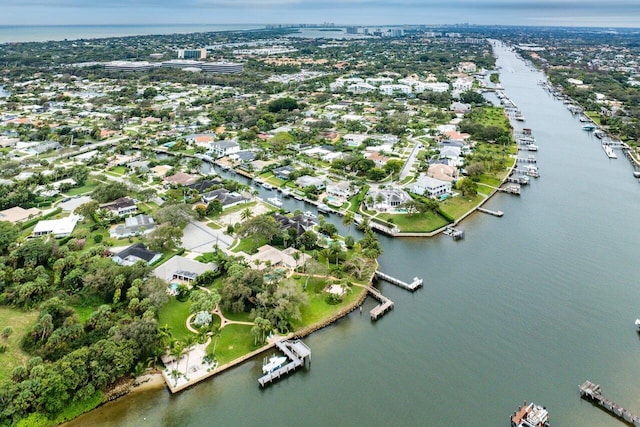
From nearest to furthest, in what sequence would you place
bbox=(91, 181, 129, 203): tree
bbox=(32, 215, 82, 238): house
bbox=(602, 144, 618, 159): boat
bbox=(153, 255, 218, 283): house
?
bbox=(153, 255, 218, 283): house
bbox=(32, 215, 82, 238): house
bbox=(91, 181, 129, 203): tree
bbox=(602, 144, 618, 159): boat

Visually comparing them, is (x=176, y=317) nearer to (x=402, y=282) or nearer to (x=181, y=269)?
A: (x=181, y=269)

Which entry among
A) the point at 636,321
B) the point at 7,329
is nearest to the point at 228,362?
the point at 7,329

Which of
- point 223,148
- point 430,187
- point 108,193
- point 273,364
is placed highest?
point 430,187

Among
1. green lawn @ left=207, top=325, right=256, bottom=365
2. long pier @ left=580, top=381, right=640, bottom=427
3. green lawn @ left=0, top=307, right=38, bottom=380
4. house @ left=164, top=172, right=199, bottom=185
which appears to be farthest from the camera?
house @ left=164, top=172, right=199, bottom=185

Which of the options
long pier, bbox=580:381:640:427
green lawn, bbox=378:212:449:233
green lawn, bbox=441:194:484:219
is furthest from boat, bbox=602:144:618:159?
long pier, bbox=580:381:640:427

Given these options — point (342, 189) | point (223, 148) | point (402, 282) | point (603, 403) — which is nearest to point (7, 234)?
point (342, 189)

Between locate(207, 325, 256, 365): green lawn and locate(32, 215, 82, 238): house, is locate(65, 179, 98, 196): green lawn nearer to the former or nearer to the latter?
locate(32, 215, 82, 238): house
